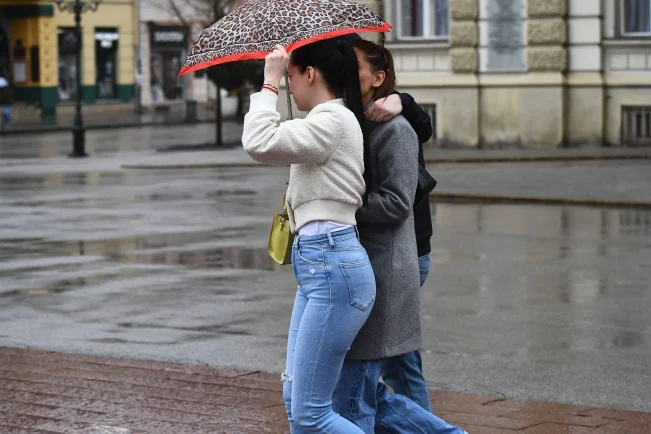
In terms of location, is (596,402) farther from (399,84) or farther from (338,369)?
(399,84)

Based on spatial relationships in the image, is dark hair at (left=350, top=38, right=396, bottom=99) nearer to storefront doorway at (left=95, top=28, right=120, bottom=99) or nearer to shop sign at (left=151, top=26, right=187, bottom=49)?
storefront doorway at (left=95, top=28, right=120, bottom=99)

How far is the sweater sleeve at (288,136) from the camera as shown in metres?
4.68

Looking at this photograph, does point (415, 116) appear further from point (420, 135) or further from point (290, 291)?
point (290, 291)

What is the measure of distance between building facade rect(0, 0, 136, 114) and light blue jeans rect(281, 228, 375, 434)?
52036 millimetres

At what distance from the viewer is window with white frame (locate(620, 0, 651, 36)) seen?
27.6 meters

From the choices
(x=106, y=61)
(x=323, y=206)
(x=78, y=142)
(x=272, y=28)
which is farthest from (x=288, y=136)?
(x=106, y=61)

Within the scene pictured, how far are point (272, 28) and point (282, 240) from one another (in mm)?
755

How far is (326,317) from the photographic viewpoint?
15.6ft

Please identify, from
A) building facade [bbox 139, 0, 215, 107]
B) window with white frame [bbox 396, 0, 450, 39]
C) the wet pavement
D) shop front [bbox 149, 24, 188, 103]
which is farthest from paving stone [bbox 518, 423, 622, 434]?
shop front [bbox 149, 24, 188, 103]

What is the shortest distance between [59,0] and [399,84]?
12173 mm

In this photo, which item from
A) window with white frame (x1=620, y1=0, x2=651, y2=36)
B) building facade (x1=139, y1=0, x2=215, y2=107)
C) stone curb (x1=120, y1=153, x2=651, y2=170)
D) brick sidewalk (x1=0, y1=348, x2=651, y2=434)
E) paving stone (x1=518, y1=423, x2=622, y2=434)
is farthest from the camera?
building facade (x1=139, y1=0, x2=215, y2=107)

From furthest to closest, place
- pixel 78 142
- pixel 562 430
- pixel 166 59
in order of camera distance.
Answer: pixel 166 59, pixel 78 142, pixel 562 430

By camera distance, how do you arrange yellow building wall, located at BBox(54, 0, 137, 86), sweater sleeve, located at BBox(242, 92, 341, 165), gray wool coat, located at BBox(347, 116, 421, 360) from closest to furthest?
sweater sleeve, located at BBox(242, 92, 341, 165), gray wool coat, located at BBox(347, 116, 421, 360), yellow building wall, located at BBox(54, 0, 137, 86)

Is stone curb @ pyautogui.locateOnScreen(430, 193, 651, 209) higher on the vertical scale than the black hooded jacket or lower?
lower
